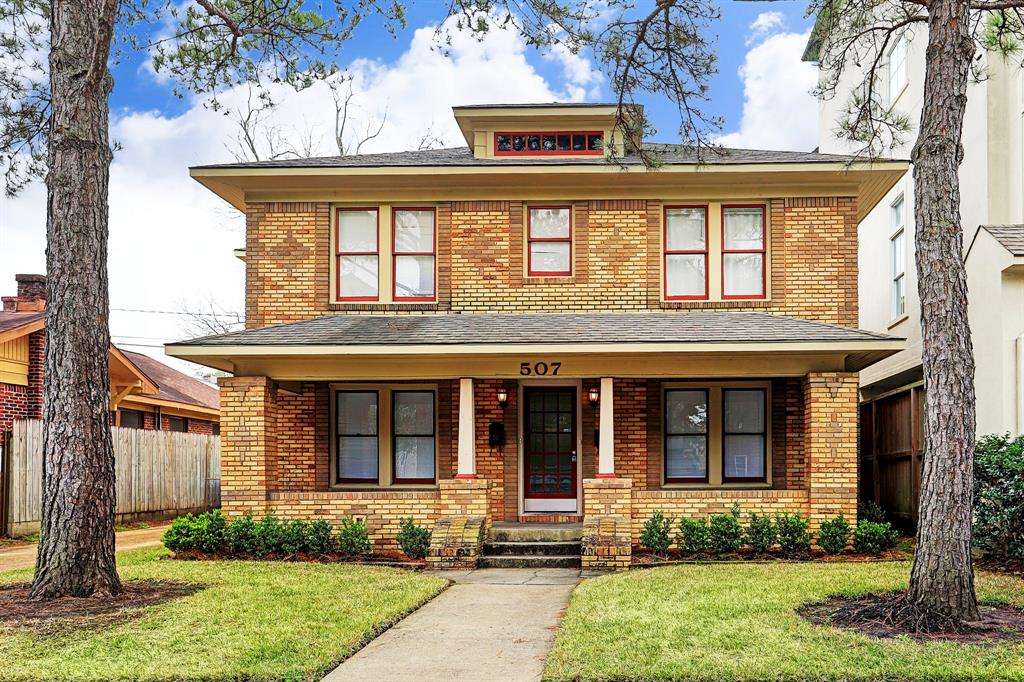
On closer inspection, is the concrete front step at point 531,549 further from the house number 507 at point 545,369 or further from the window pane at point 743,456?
the window pane at point 743,456

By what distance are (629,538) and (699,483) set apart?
2.69 metres

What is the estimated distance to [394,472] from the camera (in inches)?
621

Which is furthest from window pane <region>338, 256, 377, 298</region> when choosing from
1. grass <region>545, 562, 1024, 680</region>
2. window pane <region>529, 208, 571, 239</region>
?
grass <region>545, 562, 1024, 680</region>

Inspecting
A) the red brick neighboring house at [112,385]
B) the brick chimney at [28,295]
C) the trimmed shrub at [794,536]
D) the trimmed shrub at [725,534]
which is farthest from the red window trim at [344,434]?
the brick chimney at [28,295]

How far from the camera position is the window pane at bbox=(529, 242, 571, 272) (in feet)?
51.1

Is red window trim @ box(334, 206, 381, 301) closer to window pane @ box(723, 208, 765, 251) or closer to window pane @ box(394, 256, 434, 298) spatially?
window pane @ box(394, 256, 434, 298)

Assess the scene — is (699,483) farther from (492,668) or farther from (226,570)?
(492,668)

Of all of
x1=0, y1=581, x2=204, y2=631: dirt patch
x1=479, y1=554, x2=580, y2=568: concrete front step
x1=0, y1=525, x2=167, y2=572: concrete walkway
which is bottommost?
x1=0, y1=525, x2=167, y2=572: concrete walkway

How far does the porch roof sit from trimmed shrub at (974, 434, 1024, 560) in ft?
6.49

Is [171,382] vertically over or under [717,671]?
over

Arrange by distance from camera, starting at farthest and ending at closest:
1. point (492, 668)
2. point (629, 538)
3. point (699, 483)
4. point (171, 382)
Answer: point (171, 382) < point (699, 483) < point (629, 538) < point (492, 668)

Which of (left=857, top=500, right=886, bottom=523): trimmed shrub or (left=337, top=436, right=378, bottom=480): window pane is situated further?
(left=337, top=436, right=378, bottom=480): window pane

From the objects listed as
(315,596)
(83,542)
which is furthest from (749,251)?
(83,542)

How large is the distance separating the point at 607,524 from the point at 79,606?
6.75 metres
